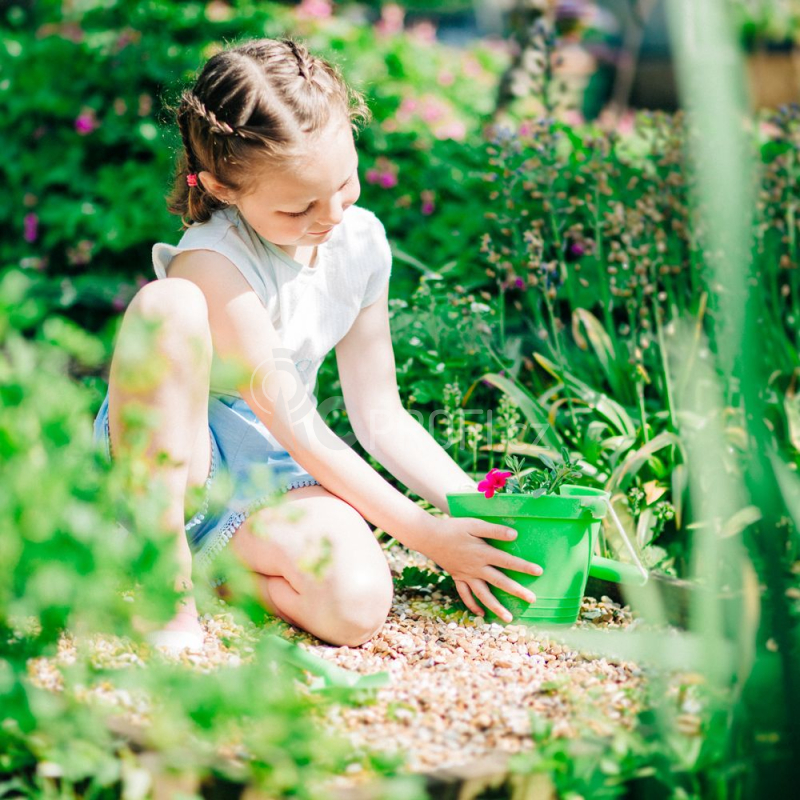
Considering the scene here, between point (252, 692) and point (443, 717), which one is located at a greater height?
point (252, 692)

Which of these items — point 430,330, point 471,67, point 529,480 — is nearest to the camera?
point 529,480

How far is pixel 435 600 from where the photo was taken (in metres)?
1.96

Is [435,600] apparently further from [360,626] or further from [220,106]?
[220,106]

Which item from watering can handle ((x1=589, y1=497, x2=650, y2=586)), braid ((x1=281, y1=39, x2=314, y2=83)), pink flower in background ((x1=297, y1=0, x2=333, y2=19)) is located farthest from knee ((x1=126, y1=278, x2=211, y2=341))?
pink flower in background ((x1=297, y1=0, x2=333, y2=19))

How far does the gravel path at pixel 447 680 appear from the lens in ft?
4.26

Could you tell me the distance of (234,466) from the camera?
189cm

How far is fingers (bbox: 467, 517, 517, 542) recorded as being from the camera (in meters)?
1.68

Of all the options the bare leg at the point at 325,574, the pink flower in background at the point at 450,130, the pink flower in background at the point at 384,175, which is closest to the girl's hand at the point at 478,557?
the bare leg at the point at 325,574

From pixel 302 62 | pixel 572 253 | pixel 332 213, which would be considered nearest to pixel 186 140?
pixel 302 62

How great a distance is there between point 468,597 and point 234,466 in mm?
505

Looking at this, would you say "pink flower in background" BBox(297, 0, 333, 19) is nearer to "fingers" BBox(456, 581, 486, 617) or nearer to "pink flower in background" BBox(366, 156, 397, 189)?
"pink flower in background" BBox(366, 156, 397, 189)

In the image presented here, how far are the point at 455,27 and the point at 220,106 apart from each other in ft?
33.9

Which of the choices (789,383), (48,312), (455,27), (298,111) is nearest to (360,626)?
(298,111)

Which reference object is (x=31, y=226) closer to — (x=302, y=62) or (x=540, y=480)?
(x=302, y=62)
